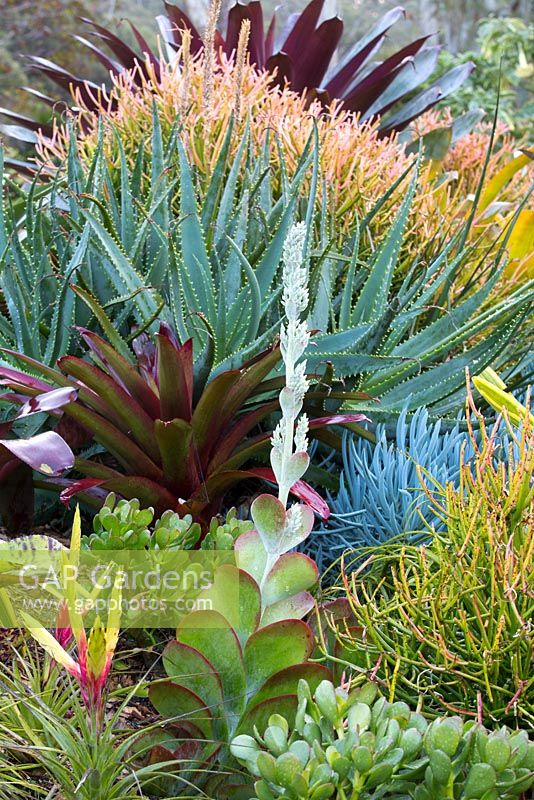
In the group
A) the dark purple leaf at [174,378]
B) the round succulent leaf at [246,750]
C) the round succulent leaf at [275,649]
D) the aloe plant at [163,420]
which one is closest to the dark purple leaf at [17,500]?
the aloe plant at [163,420]

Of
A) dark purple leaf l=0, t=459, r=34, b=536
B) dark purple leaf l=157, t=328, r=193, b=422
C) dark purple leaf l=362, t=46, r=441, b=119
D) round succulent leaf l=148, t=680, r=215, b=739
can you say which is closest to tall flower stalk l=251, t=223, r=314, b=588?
round succulent leaf l=148, t=680, r=215, b=739

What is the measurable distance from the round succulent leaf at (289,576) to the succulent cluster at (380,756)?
0.84 feet

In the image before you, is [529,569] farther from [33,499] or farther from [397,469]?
[33,499]

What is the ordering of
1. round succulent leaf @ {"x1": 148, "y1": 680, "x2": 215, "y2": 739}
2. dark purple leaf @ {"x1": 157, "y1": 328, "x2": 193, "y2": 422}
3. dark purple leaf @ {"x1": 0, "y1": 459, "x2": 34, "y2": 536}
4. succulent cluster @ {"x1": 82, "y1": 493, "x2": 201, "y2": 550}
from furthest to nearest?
dark purple leaf @ {"x1": 0, "y1": 459, "x2": 34, "y2": 536} → dark purple leaf @ {"x1": 157, "y1": 328, "x2": 193, "y2": 422} → succulent cluster @ {"x1": 82, "y1": 493, "x2": 201, "y2": 550} → round succulent leaf @ {"x1": 148, "y1": 680, "x2": 215, "y2": 739}

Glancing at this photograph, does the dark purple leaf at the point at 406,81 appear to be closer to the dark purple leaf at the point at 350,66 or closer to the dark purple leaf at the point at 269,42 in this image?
the dark purple leaf at the point at 350,66

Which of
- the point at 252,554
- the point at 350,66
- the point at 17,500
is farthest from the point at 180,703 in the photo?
the point at 350,66

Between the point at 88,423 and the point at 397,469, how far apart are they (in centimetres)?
72

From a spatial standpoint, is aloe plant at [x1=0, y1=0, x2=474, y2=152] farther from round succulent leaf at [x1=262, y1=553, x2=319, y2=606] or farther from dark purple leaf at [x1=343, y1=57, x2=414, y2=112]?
round succulent leaf at [x1=262, y1=553, x2=319, y2=606]

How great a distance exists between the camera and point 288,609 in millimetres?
1428

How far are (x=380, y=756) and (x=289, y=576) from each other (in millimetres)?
386

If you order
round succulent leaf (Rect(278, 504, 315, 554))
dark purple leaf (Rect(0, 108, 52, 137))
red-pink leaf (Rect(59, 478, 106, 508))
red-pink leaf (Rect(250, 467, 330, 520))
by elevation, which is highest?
dark purple leaf (Rect(0, 108, 52, 137))

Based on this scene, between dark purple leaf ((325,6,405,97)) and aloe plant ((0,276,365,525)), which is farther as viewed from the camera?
dark purple leaf ((325,6,405,97))

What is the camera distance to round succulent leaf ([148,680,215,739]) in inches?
52.1

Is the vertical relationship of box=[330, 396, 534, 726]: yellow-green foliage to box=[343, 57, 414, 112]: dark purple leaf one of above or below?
below
